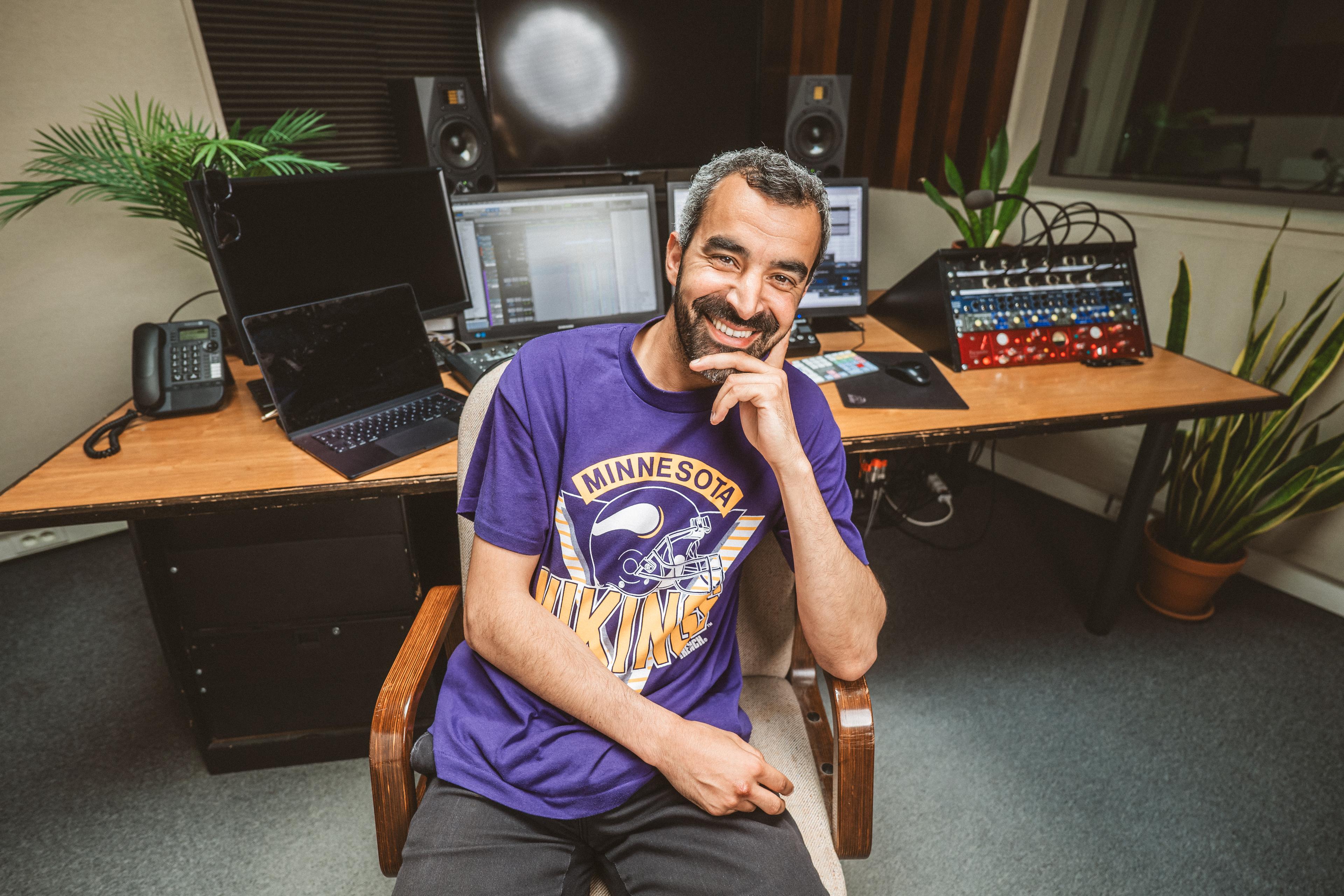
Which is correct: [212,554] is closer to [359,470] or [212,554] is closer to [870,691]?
[359,470]

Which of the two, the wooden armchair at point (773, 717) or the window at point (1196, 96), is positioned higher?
the window at point (1196, 96)

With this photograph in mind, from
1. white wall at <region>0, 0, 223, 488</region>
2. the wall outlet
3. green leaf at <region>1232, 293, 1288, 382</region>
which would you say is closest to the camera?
green leaf at <region>1232, 293, 1288, 382</region>

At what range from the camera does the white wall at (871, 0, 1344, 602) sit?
1996 mm

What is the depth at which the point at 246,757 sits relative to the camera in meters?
1.63

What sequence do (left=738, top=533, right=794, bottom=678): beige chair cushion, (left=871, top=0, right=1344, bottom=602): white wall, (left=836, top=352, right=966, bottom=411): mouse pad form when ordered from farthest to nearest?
(left=871, top=0, right=1344, bottom=602): white wall → (left=836, top=352, right=966, bottom=411): mouse pad → (left=738, top=533, right=794, bottom=678): beige chair cushion

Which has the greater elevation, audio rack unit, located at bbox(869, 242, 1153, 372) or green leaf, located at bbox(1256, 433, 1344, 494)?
audio rack unit, located at bbox(869, 242, 1153, 372)

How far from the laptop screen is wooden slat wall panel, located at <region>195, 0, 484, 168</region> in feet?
5.35

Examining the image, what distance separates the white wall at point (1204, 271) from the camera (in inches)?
78.6

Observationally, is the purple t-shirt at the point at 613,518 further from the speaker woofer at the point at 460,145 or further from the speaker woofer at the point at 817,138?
the speaker woofer at the point at 817,138

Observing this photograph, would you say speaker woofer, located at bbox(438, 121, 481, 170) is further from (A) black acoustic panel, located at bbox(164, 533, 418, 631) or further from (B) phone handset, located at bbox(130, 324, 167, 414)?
(A) black acoustic panel, located at bbox(164, 533, 418, 631)

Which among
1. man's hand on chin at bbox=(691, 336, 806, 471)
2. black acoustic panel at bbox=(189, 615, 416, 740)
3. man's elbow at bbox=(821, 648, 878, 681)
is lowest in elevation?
black acoustic panel at bbox=(189, 615, 416, 740)

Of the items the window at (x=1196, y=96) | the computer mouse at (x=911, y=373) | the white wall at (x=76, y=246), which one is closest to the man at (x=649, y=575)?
the computer mouse at (x=911, y=373)

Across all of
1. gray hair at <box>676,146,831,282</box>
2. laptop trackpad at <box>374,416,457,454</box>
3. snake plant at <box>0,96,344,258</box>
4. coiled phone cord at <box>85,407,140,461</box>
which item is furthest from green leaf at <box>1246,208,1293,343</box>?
coiled phone cord at <box>85,407,140,461</box>

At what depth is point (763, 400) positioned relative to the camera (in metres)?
0.98
